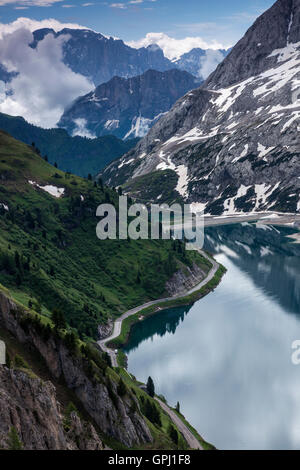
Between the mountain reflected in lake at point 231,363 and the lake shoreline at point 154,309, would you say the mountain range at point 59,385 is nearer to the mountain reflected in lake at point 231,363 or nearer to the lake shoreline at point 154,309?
the lake shoreline at point 154,309

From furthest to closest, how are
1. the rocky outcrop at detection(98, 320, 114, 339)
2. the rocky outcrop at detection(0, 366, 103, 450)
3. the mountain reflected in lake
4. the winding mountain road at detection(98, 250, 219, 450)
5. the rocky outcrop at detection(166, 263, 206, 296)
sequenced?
the rocky outcrop at detection(166, 263, 206, 296) → the rocky outcrop at detection(98, 320, 114, 339) → the mountain reflected in lake → the winding mountain road at detection(98, 250, 219, 450) → the rocky outcrop at detection(0, 366, 103, 450)

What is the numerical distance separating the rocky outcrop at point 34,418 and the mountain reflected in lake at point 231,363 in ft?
128

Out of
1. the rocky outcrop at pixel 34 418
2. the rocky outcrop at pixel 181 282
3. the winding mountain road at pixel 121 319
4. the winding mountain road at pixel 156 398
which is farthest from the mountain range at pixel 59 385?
the rocky outcrop at pixel 181 282

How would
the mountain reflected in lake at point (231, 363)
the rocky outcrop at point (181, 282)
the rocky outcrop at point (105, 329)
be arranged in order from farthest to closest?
the rocky outcrop at point (181, 282) → the rocky outcrop at point (105, 329) → the mountain reflected in lake at point (231, 363)

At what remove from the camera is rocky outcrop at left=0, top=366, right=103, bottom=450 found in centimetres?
5669

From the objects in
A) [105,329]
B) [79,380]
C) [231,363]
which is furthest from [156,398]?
[105,329]

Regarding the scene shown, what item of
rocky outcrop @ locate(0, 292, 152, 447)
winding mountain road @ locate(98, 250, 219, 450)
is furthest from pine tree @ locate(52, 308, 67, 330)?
winding mountain road @ locate(98, 250, 219, 450)

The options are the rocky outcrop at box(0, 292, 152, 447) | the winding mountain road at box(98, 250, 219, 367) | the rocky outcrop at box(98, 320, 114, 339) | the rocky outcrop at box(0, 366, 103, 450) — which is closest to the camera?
the rocky outcrop at box(0, 366, 103, 450)

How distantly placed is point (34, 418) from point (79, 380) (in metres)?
17.1

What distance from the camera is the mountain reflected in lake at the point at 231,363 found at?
100m

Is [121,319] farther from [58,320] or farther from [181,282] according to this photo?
[58,320]

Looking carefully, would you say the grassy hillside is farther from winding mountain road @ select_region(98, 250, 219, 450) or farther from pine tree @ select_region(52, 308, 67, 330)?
pine tree @ select_region(52, 308, 67, 330)

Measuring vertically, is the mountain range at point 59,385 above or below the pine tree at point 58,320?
below

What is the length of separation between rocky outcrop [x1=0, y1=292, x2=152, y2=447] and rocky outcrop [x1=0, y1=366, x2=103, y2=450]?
26.1 ft
